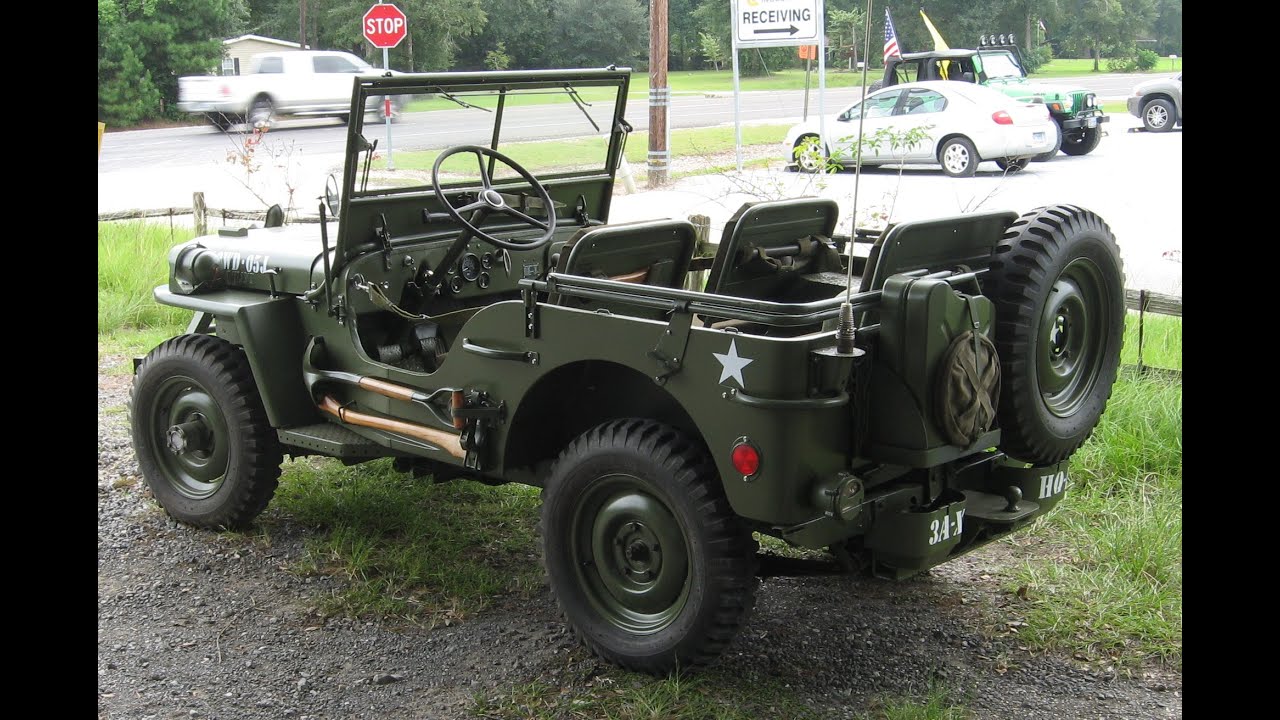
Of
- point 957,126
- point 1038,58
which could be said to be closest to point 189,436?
point 957,126

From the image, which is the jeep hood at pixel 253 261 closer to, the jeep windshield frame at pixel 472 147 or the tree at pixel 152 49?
the jeep windshield frame at pixel 472 147

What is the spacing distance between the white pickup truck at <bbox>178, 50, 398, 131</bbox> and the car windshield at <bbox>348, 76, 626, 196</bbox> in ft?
65.6

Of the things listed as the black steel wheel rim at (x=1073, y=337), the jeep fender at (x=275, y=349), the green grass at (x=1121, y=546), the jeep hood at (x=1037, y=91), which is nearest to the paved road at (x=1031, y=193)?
the jeep hood at (x=1037, y=91)

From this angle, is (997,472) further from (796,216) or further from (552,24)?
(552,24)

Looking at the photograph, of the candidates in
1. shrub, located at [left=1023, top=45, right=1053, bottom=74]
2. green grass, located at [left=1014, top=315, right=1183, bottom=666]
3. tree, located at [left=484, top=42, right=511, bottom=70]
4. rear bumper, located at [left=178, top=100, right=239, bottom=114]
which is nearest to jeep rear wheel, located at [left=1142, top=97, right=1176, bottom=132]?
shrub, located at [left=1023, top=45, right=1053, bottom=74]

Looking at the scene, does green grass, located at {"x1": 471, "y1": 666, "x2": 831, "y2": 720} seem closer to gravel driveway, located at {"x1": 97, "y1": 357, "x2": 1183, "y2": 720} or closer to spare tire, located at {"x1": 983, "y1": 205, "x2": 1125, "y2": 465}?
gravel driveway, located at {"x1": 97, "y1": 357, "x2": 1183, "y2": 720}

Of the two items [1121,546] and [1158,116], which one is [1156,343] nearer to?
[1121,546]

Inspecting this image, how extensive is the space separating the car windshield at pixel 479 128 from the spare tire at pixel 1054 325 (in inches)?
77.9

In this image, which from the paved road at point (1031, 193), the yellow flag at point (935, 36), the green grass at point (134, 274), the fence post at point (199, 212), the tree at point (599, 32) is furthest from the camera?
the yellow flag at point (935, 36)

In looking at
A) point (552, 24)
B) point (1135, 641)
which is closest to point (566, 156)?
point (1135, 641)

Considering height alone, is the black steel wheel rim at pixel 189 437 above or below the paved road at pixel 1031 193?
below

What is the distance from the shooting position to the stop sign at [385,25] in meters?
14.7

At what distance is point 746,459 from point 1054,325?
1178mm

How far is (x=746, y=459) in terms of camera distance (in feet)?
11.0
